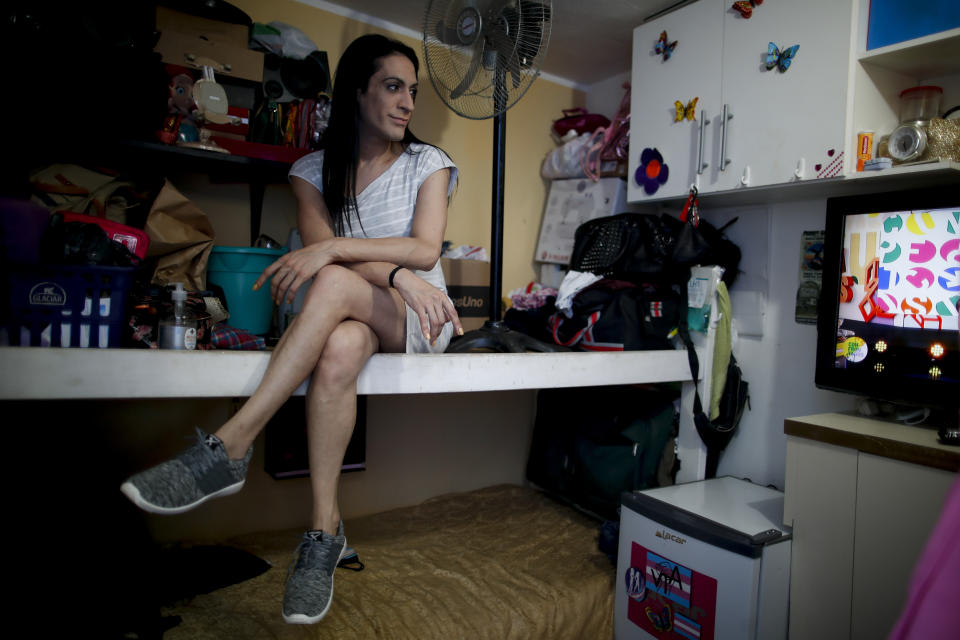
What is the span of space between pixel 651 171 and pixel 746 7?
0.65 metres

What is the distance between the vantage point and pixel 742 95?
2.06 meters

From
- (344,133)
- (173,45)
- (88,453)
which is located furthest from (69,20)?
(88,453)

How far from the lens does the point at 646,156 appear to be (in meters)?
2.44

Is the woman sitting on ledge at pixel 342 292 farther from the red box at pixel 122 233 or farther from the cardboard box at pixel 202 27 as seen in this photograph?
the cardboard box at pixel 202 27

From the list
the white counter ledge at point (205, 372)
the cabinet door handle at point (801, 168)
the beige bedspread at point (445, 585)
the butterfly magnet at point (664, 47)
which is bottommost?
the beige bedspread at point (445, 585)

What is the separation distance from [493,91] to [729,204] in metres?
1.11

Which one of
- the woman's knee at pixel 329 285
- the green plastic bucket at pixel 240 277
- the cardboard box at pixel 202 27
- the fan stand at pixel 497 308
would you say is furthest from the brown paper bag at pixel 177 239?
the fan stand at pixel 497 308

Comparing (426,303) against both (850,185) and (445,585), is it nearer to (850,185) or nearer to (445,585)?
(445,585)

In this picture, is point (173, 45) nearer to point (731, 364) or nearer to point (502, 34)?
point (502, 34)

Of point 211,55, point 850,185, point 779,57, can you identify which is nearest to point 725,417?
point 850,185

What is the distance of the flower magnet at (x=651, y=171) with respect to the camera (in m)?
2.37

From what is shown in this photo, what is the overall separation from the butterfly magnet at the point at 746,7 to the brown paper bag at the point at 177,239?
1.99 m

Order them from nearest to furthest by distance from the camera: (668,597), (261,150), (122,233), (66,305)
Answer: (66,305) → (122,233) → (668,597) → (261,150)

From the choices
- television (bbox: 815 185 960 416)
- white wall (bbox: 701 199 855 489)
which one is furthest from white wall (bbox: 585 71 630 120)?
television (bbox: 815 185 960 416)
